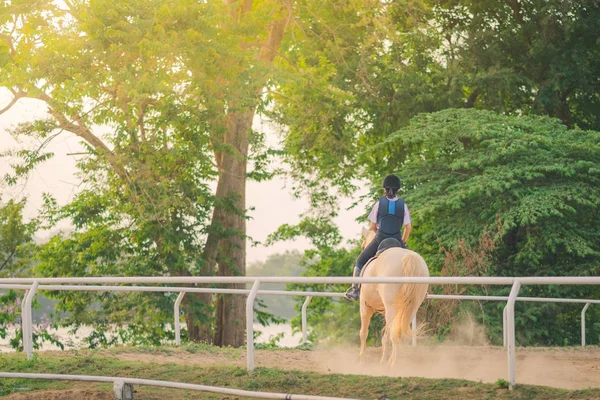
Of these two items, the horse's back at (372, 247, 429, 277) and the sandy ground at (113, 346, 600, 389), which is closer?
the horse's back at (372, 247, 429, 277)

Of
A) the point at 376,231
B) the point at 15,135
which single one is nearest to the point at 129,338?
the point at 15,135

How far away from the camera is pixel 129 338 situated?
23.7m

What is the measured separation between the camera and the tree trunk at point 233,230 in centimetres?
2511

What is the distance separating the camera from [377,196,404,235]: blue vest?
39.0 feet

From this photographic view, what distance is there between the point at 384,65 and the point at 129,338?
10.2 m

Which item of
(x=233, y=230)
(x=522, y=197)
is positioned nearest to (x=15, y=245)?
(x=233, y=230)

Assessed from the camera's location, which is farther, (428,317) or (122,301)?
(122,301)

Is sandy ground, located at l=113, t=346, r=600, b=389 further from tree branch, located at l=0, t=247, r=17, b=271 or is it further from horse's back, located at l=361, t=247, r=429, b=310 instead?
tree branch, located at l=0, t=247, r=17, b=271

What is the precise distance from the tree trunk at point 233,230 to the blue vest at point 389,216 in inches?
510

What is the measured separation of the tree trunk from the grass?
13.5 metres

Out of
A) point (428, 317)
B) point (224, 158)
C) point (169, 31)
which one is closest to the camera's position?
point (428, 317)

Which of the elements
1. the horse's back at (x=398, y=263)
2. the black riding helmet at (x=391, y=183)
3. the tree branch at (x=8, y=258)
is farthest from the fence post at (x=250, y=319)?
the tree branch at (x=8, y=258)

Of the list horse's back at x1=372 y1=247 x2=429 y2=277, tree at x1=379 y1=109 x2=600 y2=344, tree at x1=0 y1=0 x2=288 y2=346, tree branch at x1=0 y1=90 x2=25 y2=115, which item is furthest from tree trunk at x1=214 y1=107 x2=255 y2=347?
horse's back at x1=372 y1=247 x2=429 y2=277

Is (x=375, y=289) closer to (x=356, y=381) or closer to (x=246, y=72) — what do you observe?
(x=356, y=381)
